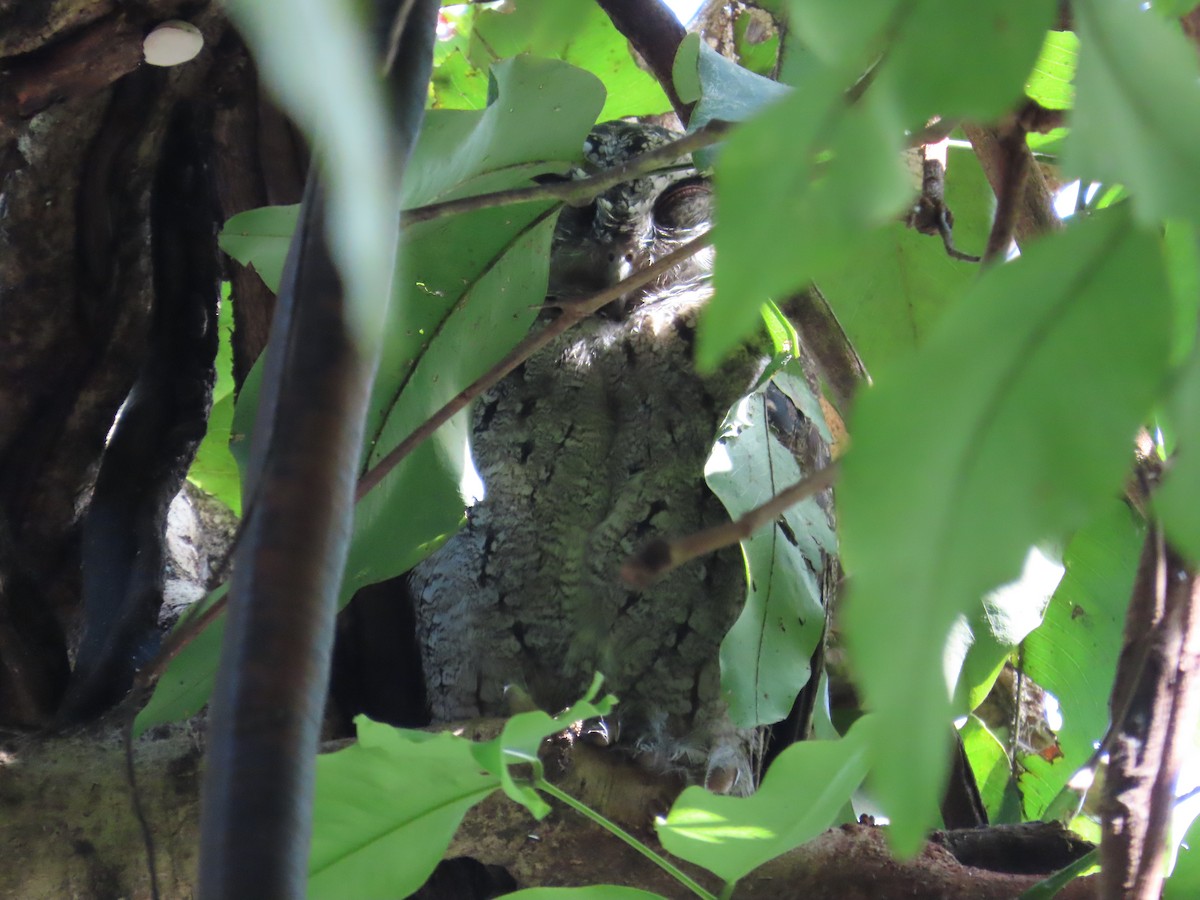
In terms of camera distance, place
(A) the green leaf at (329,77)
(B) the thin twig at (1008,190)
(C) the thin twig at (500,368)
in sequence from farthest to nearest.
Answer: (C) the thin twig at (500,368), (B) the thin twig at (1008,190), (A) the green leaf at (329,77)

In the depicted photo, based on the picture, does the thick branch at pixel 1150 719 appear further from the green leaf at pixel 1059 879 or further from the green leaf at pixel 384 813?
the green leaf at pixel 384 813

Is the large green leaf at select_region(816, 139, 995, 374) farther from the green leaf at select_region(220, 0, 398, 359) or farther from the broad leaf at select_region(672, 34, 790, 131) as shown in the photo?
the green leaf at select_region(220, 0, 398, 359)

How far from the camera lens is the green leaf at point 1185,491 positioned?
199mm

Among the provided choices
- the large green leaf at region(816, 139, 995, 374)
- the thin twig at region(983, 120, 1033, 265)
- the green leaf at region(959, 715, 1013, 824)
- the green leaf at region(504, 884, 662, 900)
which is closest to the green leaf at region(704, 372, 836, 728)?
the large green leaf at region(816, 139, 995, 374)

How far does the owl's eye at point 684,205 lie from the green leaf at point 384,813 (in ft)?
3.33

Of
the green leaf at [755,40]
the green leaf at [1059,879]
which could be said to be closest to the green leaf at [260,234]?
the green leaf at [1059,879]

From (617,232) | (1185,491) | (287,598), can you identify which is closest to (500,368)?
(287,598)

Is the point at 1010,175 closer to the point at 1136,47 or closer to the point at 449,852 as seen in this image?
the point at 1136,47

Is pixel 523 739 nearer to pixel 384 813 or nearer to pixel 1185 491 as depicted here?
pixel 384 813

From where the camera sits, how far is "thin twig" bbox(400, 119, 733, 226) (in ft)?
1.65

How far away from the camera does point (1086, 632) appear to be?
1.23 meters

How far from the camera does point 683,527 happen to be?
3.99ft

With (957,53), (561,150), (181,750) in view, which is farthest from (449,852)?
(957,53)

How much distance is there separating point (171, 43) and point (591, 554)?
2.22ft
